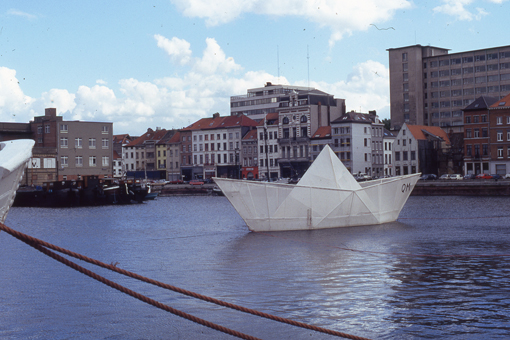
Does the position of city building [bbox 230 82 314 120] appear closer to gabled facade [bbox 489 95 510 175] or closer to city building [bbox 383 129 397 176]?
city building [bbox 383 129 397 176]

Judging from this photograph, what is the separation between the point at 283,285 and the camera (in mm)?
18234

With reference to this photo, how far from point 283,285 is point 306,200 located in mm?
15289

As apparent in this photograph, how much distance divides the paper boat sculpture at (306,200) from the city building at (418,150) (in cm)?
8166

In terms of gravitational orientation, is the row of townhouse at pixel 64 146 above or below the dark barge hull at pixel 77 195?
above

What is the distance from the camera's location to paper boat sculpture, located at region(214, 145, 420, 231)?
1273 inches

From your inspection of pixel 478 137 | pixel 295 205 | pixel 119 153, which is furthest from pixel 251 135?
pixel 295 205

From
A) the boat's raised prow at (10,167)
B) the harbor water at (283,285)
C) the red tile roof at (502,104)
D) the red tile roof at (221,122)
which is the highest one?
the red tile roof at (221,122)

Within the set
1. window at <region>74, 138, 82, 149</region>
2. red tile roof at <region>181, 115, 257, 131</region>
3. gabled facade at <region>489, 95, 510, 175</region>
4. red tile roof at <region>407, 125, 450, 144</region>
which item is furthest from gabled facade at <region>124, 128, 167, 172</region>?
gabled facade at <region>489, 95, 510, 175</region>

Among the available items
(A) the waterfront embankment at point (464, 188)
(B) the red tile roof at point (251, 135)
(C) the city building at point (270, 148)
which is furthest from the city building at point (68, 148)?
(A) the waterfront embankment at point (464, 188)

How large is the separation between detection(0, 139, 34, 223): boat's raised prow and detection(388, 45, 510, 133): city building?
137 metres

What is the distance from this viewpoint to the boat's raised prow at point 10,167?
687cm

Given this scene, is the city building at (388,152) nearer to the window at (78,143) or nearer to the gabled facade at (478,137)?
the gabled facade at (478,137)

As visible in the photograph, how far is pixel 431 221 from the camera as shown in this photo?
141 feet

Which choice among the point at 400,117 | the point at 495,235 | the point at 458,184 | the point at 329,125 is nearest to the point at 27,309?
the point at 495,235
